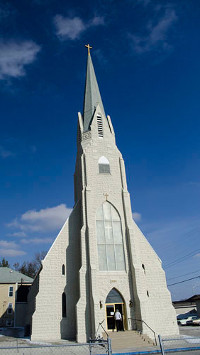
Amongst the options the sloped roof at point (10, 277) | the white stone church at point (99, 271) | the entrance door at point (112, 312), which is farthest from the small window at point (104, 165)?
the sloped roof at point (10, 277)

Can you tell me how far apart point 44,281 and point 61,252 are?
8.75ft

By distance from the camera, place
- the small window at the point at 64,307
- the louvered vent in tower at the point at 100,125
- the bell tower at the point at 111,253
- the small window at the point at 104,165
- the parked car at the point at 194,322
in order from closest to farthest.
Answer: the bell tower at the point at 111,253 < the small window at the point at 64,307 < the small window at the point at 104,165 < the parked car at the point at 194,322 < the louvered vent in tower at the point at 100,125

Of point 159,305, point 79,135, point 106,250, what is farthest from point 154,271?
point 79,135

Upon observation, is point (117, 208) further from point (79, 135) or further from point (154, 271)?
point (79, 135)

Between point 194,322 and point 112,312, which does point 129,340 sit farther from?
point 194,322

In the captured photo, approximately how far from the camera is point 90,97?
3362cm

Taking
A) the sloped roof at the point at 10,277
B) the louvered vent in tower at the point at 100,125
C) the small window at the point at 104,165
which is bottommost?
the sloped roof at the point at 10,277

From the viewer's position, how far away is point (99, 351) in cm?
1477

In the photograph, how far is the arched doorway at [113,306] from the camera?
20797mm

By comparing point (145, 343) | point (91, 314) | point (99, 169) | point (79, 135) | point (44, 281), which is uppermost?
point (79, 135)

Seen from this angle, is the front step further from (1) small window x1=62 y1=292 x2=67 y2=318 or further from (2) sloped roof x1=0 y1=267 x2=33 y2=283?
(2) sloped roof x1=0 y1=267 x2=33 y2=283

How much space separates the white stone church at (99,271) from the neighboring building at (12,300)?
467 inches

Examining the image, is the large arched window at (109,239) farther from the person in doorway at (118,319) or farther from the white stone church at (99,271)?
the person in doorway at (118,319)

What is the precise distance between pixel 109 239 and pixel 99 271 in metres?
2.87
